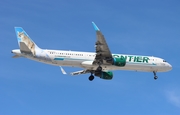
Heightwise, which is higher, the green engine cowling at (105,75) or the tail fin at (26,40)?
the tail fin at (26,40)

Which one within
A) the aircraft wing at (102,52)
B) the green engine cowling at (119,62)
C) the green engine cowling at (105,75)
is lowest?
the green engine cowling at (105,75)

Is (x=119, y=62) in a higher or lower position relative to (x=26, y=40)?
lower

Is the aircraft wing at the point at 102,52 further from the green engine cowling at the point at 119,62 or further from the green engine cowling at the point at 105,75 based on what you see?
the green engine cowling at the point at 105,75

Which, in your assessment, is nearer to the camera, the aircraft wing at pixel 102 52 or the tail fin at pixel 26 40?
the aircraft wing at pixel 102 52

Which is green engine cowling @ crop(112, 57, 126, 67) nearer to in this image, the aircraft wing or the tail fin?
the aircraft wing

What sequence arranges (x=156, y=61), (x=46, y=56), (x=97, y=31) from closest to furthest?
(x=97, y=31)
(x=46, y=56)
(x=156, y=61)

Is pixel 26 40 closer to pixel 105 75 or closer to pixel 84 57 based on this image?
pixel 84 57

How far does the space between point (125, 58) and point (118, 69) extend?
100 inches

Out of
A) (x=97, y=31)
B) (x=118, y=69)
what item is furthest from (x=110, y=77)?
(x=97, y=31)

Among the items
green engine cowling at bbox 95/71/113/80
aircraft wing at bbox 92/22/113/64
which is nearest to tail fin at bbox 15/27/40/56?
aircraft wing at bbox 92/22/113/64

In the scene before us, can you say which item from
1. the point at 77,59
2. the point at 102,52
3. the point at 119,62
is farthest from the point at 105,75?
the point at 77,59

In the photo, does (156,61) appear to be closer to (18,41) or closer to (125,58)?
(125,58)

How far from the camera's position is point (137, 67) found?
71.1m

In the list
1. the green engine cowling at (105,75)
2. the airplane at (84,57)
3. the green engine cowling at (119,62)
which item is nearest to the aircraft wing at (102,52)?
the airplane at (84,57)
